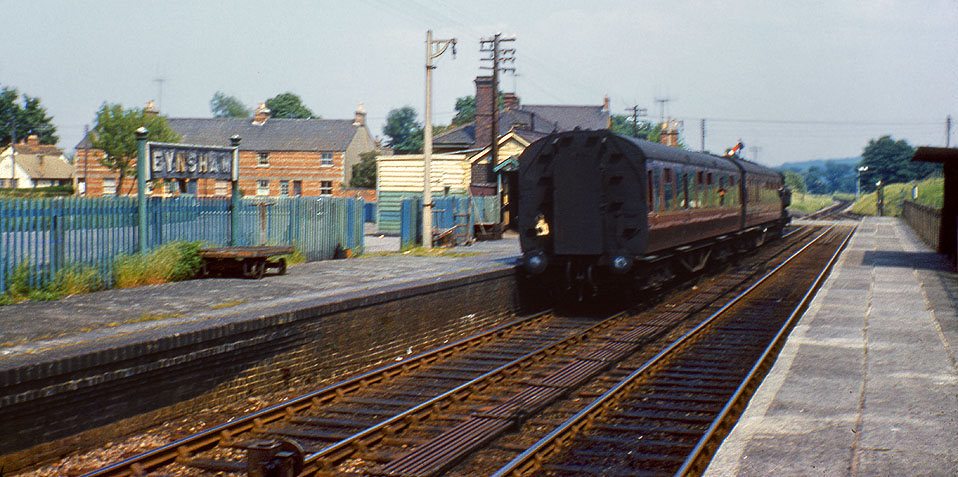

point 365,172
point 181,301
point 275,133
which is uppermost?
point 275,133

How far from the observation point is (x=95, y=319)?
9.25 meters

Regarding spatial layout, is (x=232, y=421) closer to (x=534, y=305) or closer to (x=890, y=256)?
(x=534, y=305)

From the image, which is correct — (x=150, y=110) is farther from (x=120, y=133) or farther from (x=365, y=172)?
(x=365, y=172)

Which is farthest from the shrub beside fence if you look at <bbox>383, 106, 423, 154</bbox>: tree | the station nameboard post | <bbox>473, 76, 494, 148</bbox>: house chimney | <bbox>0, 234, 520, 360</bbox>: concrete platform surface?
<bbox>383, 106, 423, 154</bbox>: tree

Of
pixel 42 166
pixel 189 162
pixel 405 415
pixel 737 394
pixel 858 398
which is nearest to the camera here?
pixel 405 415

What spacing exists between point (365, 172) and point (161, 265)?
48.6m

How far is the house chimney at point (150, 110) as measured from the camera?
196 feet

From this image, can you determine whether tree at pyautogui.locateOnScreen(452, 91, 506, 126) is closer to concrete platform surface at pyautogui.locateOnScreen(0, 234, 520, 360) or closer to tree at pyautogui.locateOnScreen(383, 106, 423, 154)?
tree at pyautogui.locateOnScreen(383, 106, 423, 154)

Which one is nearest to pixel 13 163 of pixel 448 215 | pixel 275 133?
pixel 275 133

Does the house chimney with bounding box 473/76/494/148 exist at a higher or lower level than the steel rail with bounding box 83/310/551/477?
higher

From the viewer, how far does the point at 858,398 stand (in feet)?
27.6

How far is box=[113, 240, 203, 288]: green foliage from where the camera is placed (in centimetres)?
1255

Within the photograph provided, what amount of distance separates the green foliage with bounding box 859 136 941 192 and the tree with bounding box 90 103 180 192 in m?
102

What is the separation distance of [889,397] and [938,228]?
74.1 ft
